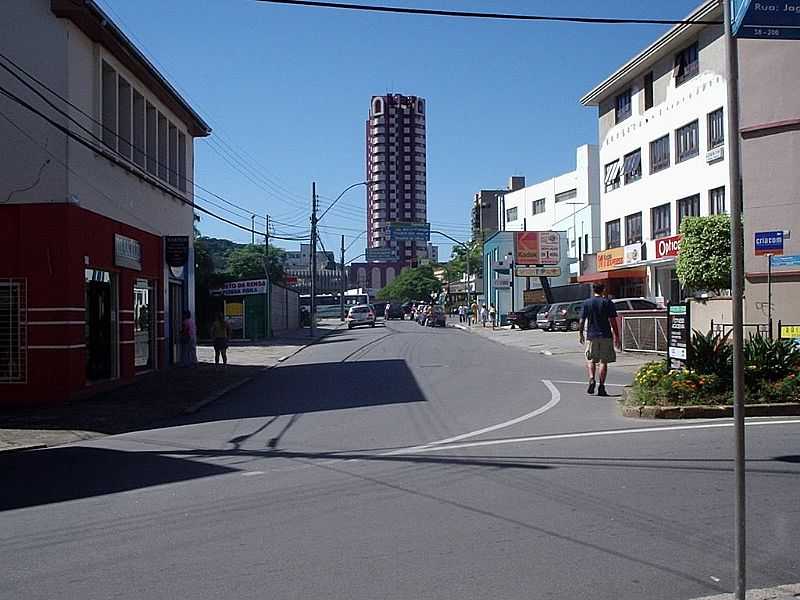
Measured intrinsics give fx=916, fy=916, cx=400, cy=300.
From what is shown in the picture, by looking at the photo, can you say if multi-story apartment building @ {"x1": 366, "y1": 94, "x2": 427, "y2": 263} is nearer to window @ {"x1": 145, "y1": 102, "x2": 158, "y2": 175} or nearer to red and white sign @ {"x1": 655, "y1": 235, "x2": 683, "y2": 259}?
red and white sign @ {"x1": 655, "y1": 235, "x2": 683, "y2": 259}

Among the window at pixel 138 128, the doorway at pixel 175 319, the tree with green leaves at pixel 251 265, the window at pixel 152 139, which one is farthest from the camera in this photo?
the tree with green leaves at pixel 251 265

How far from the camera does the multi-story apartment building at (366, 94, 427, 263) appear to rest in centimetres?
14912

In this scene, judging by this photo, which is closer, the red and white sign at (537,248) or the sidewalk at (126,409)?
the sidewalk at (126,409)

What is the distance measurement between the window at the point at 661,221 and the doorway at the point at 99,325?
94.7 feet

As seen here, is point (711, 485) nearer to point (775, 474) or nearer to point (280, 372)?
point (775, 474)

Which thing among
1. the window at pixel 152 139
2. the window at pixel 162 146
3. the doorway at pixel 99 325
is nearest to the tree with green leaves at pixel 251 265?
the window at pixel 162 146

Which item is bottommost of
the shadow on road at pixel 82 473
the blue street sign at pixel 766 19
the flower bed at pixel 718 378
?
the shadow on road at pixel 82 473

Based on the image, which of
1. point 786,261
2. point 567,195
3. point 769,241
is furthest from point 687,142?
point 567,195

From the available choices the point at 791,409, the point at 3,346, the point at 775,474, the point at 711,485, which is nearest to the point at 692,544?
the point at 711,485

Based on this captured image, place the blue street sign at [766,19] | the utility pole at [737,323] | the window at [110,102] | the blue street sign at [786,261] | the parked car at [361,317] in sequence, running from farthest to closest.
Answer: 1. the parked car at [361,317]
2. the window at [110,102]
3. the blue street sign at [786,261]
4. the blue street sign at [766,19]
5. the utility pole at [737,323]

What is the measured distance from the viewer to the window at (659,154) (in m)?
42.7

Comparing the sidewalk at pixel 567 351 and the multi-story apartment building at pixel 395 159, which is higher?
the multi-story apartment building at pixel 395 159

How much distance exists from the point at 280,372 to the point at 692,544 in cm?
2006

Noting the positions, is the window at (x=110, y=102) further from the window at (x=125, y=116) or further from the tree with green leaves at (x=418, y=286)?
the tree with green leaves at (x=418, y=286)
